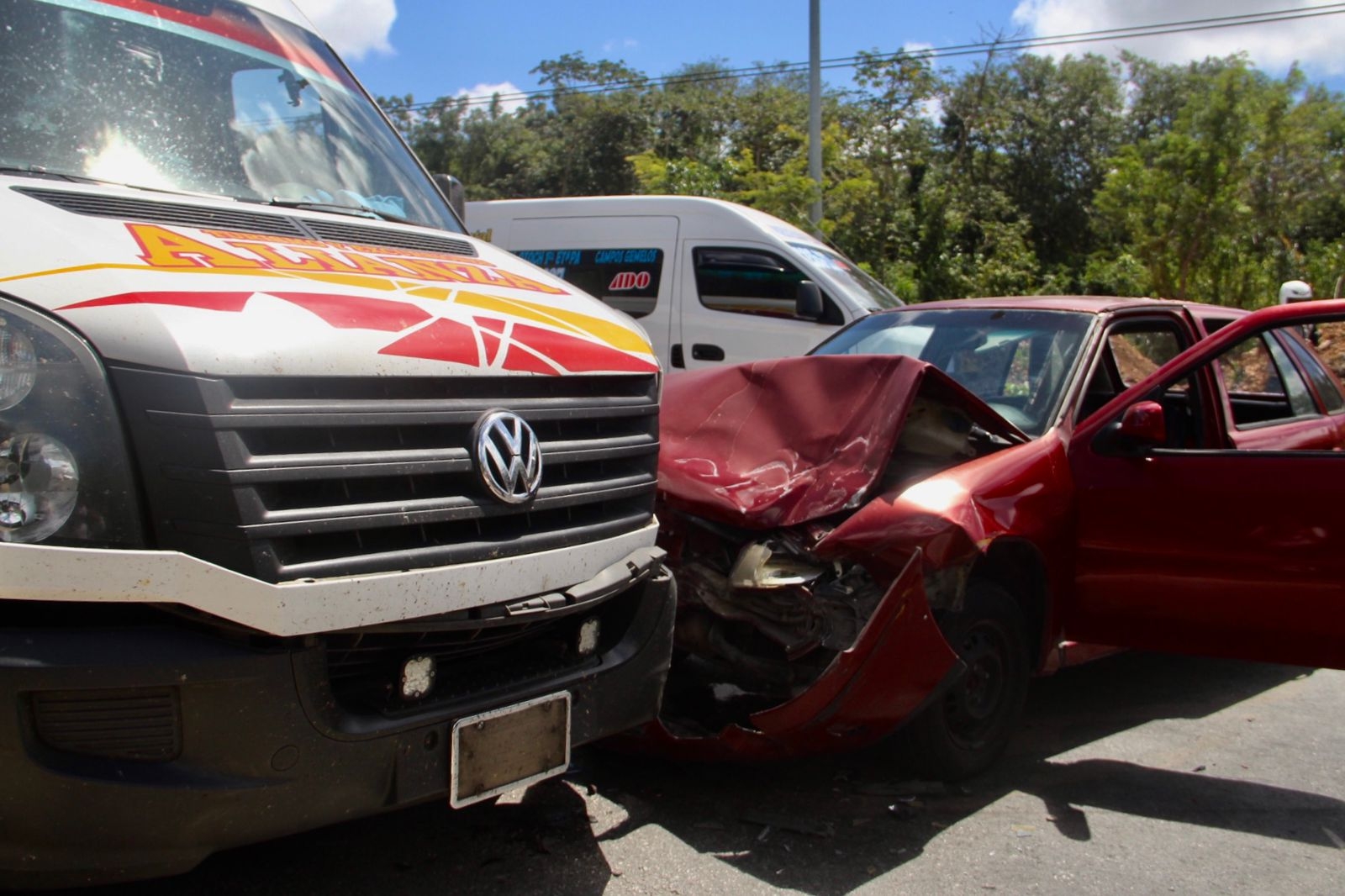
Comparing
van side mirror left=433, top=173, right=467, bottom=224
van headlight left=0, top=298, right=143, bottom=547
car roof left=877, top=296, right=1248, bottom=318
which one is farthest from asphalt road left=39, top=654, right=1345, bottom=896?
van side mirror left=433, top=173, right=467, bottom=224

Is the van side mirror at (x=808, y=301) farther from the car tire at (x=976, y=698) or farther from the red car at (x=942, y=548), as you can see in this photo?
the car tire at (x=976, y=698)

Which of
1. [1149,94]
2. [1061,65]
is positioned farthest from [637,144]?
[1149,94]

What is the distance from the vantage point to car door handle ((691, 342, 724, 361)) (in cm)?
947

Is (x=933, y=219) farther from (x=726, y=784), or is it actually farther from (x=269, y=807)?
(x=269, y=807)

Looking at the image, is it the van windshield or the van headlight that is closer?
the van headlight

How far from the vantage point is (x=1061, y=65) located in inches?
1151

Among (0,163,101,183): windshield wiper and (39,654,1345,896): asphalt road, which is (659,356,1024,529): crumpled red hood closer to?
(39,654,1345,896): asphalt road

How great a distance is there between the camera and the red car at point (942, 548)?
12.2 feet

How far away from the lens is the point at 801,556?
12.8ft

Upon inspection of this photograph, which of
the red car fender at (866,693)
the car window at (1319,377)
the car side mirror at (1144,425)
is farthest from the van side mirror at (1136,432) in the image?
the car window at (1319,377)

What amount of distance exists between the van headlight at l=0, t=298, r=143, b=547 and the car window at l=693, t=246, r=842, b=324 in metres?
7.06

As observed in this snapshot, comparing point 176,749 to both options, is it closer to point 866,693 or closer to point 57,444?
point 57,444

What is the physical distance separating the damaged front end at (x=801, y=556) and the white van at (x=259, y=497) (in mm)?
576

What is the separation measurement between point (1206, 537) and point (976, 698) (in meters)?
1.00
